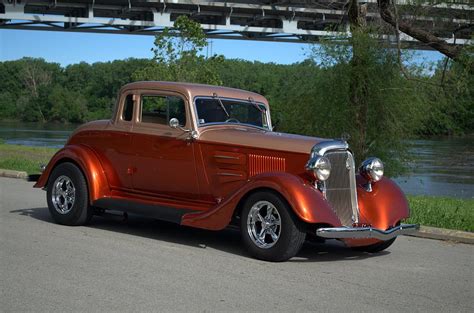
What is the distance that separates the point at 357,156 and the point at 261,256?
9961 millimetres

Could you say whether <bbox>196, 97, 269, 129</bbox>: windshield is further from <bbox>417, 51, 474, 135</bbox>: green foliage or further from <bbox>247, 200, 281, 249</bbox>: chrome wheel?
<bbox>417, 51, 474, 135</bbox>: green foliage

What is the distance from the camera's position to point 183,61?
25344 mm

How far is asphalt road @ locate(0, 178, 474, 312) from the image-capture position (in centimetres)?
538

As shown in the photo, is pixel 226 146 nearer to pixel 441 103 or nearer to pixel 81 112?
pixel 441 103

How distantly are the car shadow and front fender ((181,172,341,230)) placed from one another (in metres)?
0.48

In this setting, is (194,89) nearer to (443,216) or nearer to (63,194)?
(63,194)

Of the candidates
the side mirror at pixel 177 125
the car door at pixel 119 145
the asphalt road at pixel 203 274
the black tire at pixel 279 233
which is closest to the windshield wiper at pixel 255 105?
the side mirror at pixel 177 125

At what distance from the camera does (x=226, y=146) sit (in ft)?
25.0

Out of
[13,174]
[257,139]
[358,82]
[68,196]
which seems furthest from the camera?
[358,82]

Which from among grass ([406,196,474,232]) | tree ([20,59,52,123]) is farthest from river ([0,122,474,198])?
tree ([20,59,52,123])

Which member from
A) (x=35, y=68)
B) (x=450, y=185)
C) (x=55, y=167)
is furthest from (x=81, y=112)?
(x=55, y=167)

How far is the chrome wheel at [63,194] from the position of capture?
8828mm

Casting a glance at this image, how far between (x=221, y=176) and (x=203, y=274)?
5.28ft

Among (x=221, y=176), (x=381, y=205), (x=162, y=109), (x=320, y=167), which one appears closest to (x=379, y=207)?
(x=381, y=205)
